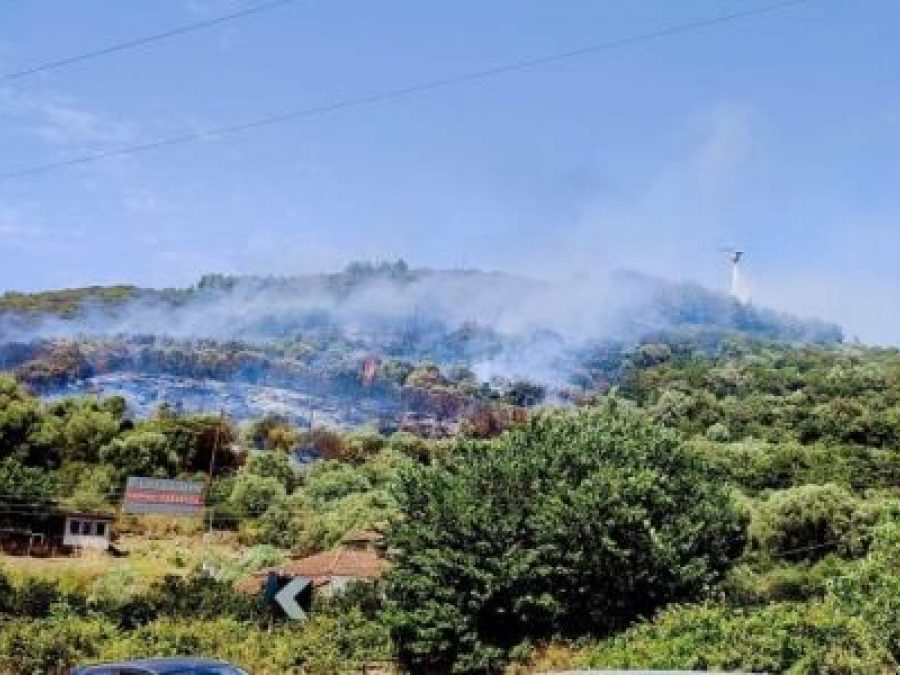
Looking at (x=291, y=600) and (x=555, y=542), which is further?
(x=555, y=542)

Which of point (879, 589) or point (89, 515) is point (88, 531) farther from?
point (879, 589)

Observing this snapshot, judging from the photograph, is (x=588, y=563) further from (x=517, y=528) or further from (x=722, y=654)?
(x=722, y=654)

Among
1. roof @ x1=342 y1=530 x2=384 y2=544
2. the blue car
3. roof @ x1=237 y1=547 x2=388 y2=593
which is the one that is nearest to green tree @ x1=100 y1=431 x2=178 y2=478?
roof @ x1=342 y1=530 x2=384 y2=544

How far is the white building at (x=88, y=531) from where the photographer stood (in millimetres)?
63281

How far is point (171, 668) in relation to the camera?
10.1m

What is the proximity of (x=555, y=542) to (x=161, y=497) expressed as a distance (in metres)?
48.9

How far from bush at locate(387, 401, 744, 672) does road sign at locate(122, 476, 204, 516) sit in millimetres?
43721

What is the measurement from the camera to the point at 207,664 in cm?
1033

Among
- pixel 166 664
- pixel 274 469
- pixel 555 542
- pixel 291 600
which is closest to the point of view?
pixel 166 664

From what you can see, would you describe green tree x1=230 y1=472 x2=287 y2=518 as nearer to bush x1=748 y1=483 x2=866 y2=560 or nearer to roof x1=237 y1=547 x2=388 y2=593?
roof x1=237 y1=547 x2=388 y2=593

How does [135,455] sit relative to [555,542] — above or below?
below

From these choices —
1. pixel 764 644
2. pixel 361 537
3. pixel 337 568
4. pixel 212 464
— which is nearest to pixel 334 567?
pixel 337 568

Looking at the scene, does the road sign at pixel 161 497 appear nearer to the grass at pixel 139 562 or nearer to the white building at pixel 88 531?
the grass at pixel 139 562

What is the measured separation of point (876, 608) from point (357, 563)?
35383 mm
